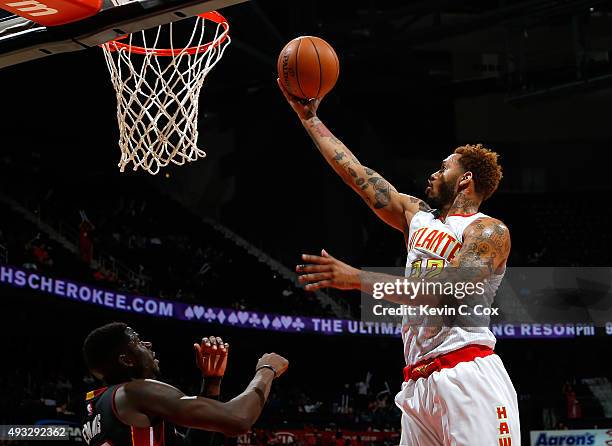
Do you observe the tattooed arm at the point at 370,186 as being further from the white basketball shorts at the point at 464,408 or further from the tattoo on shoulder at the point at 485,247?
the white basketball shorts at the point at 464,408

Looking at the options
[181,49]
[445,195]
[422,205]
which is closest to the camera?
[445,195]

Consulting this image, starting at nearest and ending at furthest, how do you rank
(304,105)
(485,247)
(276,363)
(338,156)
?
(276,363) → (485,247) → (338,156) → (304,105)

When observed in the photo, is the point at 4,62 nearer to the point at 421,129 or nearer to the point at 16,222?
the point at 16,222

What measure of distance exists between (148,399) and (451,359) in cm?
119

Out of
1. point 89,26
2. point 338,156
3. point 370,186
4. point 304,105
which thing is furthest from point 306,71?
point 89,26

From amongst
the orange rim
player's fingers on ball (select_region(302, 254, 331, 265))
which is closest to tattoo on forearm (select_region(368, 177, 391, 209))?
player's fingers on ball (select_region(302, 254, 331, 265))

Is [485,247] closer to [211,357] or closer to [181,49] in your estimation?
[211,357]

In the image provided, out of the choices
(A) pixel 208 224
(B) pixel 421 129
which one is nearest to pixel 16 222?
(A) pixel 208 224

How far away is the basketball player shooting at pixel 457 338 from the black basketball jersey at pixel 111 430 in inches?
29.7

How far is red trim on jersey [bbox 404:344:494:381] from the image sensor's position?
331 centimetres

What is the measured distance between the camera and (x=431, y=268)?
11.0 ft

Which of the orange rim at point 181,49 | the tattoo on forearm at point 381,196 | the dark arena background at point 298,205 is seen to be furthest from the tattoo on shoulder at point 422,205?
the dark arena background at point 298,205

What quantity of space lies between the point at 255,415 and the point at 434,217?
4.08ft

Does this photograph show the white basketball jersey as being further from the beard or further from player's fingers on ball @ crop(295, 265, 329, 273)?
player's fingers on ball @ crop(295, 265, 329, 273)
